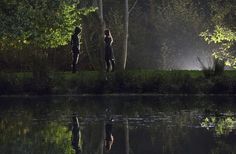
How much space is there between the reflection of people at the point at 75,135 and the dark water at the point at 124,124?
A: 10 centimetres

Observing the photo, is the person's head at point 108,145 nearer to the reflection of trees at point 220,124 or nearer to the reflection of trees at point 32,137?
the reflection of trees at point 32,137

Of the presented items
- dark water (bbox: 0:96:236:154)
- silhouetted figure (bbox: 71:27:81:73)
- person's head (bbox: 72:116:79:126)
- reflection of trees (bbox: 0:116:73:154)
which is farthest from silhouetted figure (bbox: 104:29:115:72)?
reflection of trees (bbox: 0:116:73:154)

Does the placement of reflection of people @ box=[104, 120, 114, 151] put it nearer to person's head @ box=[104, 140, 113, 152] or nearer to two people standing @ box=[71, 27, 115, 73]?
person's head @ box=[104, 140, 113, 152]

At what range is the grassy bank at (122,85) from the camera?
32.2 meters

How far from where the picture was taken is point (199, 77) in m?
32.8

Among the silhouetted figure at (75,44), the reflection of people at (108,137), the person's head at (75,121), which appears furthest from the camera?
the silhouetted figure at (75,44)

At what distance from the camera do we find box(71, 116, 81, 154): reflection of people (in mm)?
16281

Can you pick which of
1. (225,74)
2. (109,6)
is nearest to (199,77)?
(225,74)

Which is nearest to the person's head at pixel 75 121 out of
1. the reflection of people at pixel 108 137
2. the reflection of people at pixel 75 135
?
the reflection of people at pixel 75 135

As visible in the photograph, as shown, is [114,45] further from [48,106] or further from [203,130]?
[203,130]

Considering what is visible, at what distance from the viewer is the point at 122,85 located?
3250 cm

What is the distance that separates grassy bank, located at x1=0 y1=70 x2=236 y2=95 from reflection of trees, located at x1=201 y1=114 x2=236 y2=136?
31.8 ft

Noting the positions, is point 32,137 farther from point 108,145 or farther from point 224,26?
point 224,26

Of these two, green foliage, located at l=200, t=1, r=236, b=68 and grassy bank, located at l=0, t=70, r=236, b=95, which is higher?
green foliage, located at l=200, t=1, r=236, b=68
